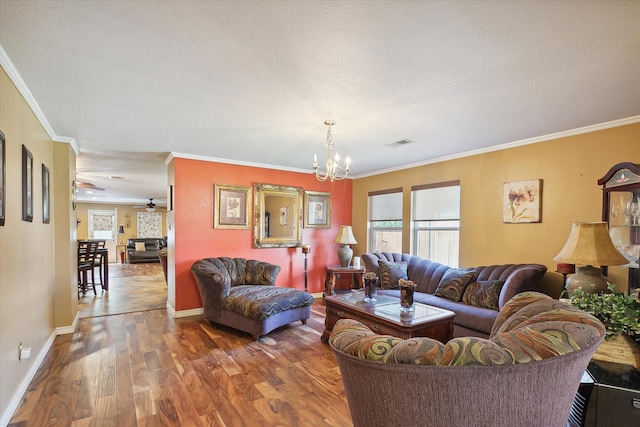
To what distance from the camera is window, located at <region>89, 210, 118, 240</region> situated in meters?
12.0

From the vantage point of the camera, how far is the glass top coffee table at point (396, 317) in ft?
9.05

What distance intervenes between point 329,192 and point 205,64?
169 inches

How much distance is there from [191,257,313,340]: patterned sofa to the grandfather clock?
3257 millimetres

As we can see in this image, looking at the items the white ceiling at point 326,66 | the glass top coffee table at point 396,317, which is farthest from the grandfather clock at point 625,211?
the glass top coffee table at point 396,317

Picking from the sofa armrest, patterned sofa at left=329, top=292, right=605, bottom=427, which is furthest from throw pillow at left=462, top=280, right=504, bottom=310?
patterned sofa at left=329, top=292, right=605, bottom=427

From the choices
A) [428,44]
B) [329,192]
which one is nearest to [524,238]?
[428,44]

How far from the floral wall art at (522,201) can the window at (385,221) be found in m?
1.78

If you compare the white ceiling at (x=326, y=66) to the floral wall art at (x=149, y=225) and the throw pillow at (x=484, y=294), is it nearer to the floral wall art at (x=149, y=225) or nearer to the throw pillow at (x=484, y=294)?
the throw pillow at (x=484, y=294)

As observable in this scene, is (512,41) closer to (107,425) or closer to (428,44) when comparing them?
(428,44)

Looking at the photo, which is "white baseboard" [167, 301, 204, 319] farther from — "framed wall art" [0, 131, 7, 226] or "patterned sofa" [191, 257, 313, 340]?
"framed wall art" [0, 131, 7, 226]

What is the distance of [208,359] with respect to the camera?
319 centimetres

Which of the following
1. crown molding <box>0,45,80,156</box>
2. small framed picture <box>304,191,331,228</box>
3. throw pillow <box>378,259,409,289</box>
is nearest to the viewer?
crown molding <box>0,45,80,156</box>

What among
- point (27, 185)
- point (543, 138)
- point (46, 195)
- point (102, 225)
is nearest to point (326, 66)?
point (27, 185)

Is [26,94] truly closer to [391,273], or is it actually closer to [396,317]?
[396,317]
